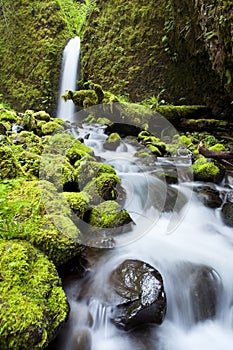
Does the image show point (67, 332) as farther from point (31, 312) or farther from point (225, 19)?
point (225, 19)

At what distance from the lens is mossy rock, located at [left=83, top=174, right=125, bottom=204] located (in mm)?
3687

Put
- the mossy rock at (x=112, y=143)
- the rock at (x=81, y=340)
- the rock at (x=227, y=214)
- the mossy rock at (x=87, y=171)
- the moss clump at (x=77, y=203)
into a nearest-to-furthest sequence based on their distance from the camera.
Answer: the rock at (x=81, y=340)
the moss clump at (x=77, y=203)
the mossy rock at (x=87, y=171)
the rock at (x=227, y=214)
the mossy rock at (x=112, y=143)

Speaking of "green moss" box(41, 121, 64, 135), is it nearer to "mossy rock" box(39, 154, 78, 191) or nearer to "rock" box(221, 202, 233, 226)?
"mossy rock" box(39, 154, 78, 191)

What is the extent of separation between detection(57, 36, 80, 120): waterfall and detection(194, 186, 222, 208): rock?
7493 millimetres

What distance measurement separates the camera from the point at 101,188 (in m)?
3.77

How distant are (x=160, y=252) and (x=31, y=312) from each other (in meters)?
1.95

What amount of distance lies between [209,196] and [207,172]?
67 centimetres

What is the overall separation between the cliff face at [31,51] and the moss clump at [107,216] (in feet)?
32.2

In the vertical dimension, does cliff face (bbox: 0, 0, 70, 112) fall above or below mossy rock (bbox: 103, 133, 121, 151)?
above

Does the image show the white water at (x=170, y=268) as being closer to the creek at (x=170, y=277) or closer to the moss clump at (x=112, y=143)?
the creek at (x=170, y=277)

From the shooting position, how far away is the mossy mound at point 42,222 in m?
2.49

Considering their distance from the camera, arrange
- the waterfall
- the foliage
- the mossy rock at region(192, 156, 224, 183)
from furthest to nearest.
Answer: the foliage
the waterfall
the mossy rock at region(192, 156, 224, 183)

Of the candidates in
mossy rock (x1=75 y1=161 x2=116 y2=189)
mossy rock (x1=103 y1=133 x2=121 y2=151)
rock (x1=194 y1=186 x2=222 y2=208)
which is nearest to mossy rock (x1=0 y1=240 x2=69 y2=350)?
mossy rock (x1=75 y1=161 x2=116 y2=189)

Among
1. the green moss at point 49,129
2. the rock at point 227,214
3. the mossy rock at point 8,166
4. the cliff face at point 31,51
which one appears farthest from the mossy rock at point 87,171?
the cliff face at point 31,51
